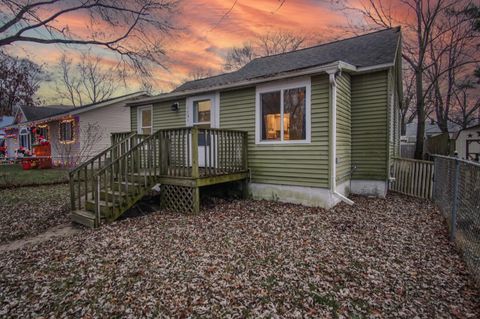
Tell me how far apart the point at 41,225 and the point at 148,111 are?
5417mm

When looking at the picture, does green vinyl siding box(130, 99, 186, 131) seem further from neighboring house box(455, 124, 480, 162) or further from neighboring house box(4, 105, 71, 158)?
neighboring house box(455, 124, 480, 162)

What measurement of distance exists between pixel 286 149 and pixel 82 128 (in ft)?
50.5

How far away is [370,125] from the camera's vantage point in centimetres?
822

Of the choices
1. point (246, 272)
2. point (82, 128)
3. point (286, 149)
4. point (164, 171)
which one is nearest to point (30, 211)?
point (164, 171)

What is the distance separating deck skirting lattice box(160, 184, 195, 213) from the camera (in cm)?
641

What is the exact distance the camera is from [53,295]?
3.14 m

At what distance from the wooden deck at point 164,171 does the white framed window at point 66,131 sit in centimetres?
1334

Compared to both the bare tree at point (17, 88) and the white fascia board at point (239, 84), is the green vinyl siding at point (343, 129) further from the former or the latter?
the bare tree at point (17, 88)

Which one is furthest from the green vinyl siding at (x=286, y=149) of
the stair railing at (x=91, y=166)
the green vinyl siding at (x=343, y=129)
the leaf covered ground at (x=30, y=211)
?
the leaf covered ground at (x=30, y=211)

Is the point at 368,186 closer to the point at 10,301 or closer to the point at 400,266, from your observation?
the point at 400,266

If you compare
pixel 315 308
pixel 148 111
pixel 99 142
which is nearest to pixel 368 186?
pixel 315 308

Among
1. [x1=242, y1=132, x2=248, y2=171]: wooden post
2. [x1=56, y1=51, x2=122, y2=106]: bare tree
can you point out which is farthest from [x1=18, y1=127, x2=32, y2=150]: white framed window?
[x1=242, y1=132, x2=248, y2=171]: wooden post

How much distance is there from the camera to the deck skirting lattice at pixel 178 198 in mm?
6410

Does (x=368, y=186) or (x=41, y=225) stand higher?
(x=368, y=186)
